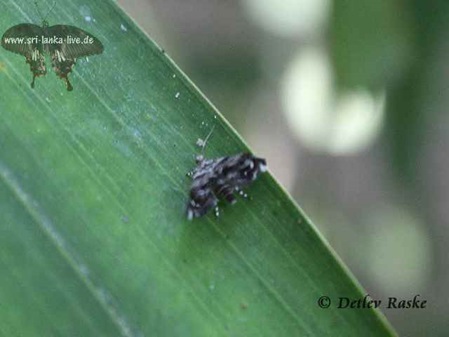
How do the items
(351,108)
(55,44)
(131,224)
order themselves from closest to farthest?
(131,224), (55,44), (351,108)

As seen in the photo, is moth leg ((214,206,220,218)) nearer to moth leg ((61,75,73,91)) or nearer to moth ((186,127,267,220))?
moth ((186,127,267,220))

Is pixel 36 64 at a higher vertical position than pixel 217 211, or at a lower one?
higher

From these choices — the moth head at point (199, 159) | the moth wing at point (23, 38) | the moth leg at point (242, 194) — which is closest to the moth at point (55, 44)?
the moth wing at point (23, 38)

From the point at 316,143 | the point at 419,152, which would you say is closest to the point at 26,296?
the point at 316,143

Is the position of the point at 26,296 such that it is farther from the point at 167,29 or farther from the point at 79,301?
the point at 167,29

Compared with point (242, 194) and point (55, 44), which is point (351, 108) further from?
point (55, 44)

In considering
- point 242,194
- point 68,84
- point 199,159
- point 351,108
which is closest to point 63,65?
point 68,84
